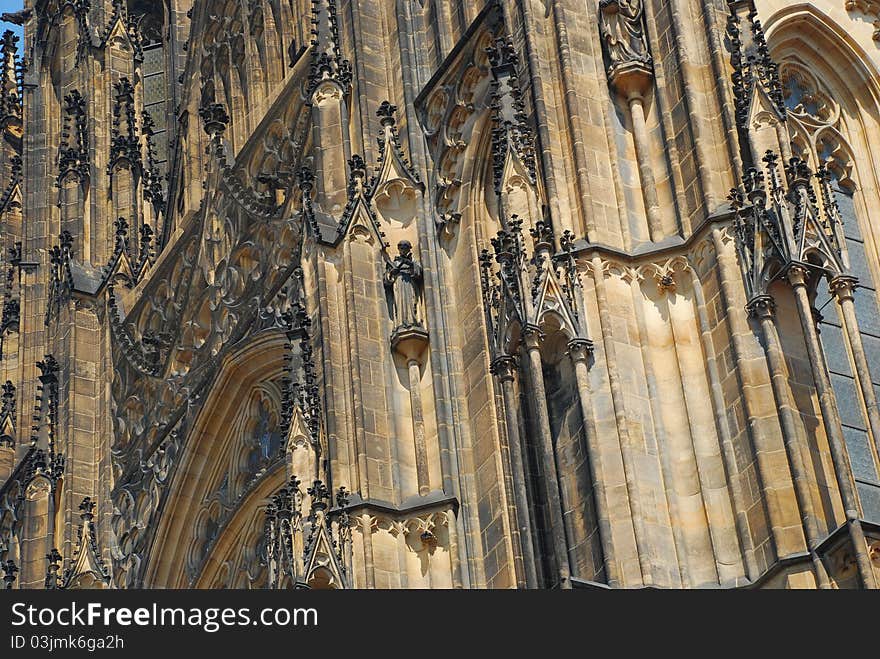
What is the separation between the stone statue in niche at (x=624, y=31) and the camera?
24562mm

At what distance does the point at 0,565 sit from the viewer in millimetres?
38562

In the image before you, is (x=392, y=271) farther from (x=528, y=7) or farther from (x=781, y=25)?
(x=781, y=25)

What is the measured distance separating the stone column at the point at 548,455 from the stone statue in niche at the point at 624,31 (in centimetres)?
369

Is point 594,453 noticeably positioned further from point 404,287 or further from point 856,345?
point 404,287

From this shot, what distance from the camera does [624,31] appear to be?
2484 centimetres

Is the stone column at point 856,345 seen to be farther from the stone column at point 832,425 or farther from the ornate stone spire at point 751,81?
the ornate stone spire at point 751,81

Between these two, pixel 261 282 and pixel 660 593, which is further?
pixel 261 282

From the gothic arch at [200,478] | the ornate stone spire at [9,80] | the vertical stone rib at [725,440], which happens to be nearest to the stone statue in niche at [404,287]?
the vertical stone rib at [725,440]

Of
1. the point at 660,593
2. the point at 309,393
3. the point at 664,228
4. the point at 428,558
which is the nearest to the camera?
the point at 660,593

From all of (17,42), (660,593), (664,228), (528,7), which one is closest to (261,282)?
(528,7)

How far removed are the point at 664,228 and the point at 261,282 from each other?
32.6ft

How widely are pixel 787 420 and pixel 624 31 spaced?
566 cm

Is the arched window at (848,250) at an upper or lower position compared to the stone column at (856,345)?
upper

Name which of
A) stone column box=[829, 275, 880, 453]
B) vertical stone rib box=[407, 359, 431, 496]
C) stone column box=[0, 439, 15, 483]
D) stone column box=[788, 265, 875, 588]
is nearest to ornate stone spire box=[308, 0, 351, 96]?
vertical stone rib box=[407, 359, 431, 496]
